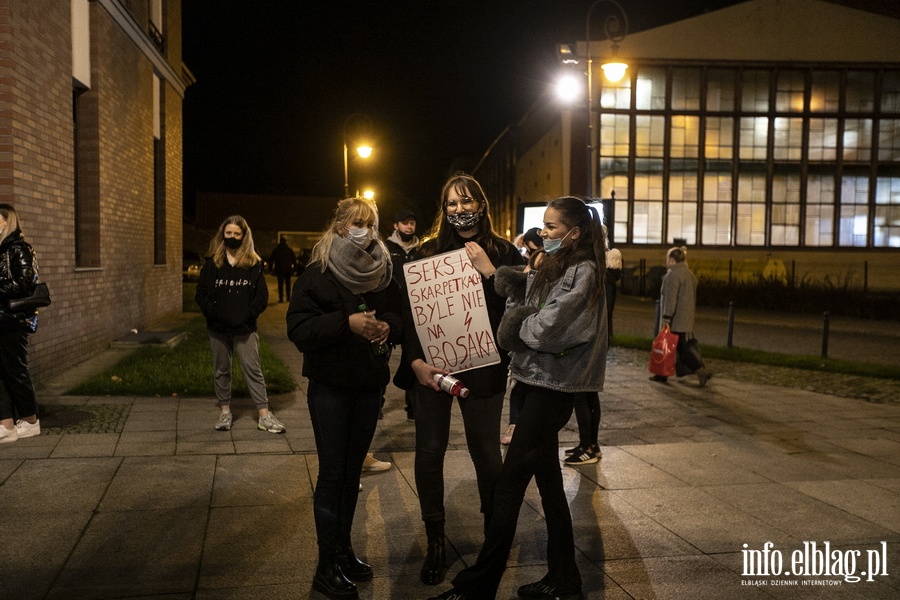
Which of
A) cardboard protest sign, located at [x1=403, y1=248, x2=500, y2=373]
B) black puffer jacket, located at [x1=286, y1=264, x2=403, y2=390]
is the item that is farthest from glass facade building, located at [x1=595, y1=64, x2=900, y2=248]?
black puffer jacket, located at [x1=286, y1=264, x2=403, y2=390]

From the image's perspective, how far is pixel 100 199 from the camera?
38.1 feet

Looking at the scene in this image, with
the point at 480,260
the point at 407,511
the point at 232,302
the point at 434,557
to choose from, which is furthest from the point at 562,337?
the point at 232,302

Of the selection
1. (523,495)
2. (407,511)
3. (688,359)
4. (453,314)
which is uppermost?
(453,314)

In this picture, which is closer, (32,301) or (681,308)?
(32,301)

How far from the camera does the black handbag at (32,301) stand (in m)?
6.46

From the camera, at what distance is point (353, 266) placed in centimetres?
391

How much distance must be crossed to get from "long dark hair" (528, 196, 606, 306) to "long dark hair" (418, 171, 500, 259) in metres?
0.49

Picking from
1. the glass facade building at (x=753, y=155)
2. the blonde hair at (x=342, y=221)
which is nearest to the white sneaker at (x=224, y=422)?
the blonde hair at (x=342, y=221)

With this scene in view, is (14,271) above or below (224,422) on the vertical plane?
above

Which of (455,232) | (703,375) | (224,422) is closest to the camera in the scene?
(455,232)

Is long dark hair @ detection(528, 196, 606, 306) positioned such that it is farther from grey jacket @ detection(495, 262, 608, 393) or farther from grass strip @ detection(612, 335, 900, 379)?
grass strip @ detection(612, 335, 900, 379)

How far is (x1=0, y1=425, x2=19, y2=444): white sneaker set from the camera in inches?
255

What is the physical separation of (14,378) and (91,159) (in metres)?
5.72

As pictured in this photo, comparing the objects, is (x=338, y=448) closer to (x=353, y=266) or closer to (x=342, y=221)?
(x=353, y=266)
